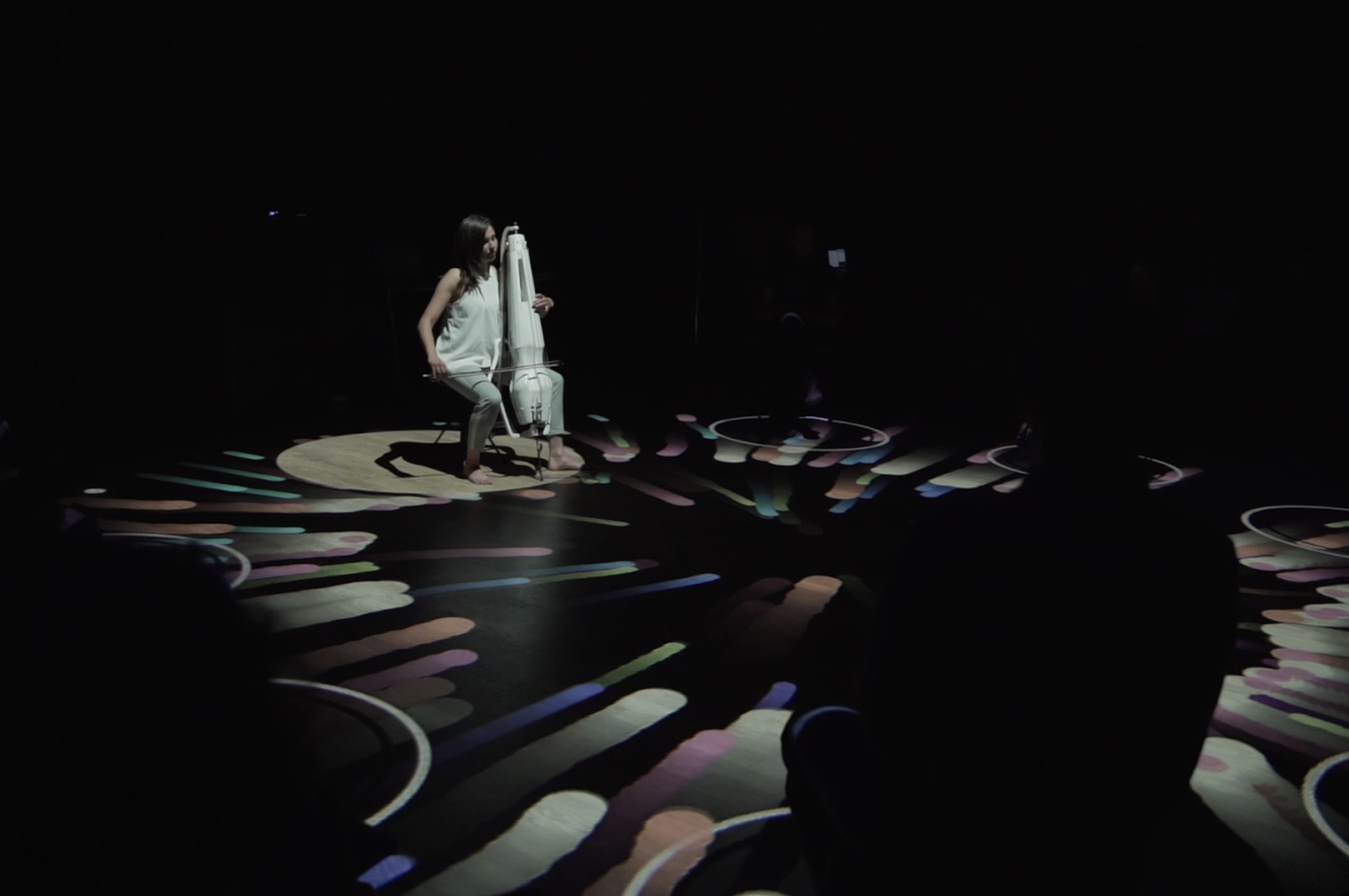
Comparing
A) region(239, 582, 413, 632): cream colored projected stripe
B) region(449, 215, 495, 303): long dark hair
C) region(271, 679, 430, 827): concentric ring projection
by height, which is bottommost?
region(271, 679, 430, 827): concentric ring projection

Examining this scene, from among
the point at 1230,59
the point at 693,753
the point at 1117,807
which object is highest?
the point at 1230,59

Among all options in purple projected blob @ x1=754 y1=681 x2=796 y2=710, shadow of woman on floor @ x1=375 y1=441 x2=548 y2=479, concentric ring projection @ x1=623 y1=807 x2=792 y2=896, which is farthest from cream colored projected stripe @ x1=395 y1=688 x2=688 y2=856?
shadow of woman on floor @ x1=375 y1=441 x2=548 y2=479

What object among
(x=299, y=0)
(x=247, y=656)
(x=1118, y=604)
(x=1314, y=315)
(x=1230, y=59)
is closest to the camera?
(x=247, y=656)

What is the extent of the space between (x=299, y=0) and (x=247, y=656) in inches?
275

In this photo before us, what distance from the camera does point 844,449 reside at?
6.33 metres

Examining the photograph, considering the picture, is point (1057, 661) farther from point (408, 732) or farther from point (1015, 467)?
point (1015, 467)

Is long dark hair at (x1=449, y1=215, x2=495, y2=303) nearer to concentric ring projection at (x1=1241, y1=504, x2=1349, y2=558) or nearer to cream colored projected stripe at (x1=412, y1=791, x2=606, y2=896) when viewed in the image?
cream colored projected stripe at (x1=412, y1=791, x2=606, y2=896)

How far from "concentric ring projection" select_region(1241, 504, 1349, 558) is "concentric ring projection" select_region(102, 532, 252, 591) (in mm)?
4218

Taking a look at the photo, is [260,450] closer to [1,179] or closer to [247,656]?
[1,179]

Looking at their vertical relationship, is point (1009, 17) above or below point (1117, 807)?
above

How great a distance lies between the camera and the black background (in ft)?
21.6

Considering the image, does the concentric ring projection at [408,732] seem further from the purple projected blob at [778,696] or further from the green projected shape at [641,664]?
the purple projected blob at [778,696]

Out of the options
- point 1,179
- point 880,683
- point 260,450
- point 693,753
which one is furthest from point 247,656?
point 1,179

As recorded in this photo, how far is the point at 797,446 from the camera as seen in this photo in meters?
6.39
